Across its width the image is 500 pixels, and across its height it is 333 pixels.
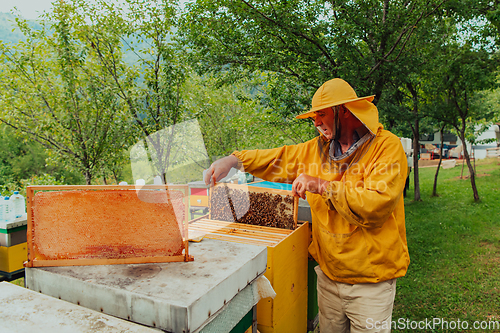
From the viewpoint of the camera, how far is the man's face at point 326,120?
1.91 meters

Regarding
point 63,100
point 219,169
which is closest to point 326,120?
point 219,169

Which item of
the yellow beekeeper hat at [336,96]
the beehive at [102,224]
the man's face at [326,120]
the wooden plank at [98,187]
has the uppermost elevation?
the yellow beekeeper hat at [336,96]

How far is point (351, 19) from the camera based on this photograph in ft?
16.2

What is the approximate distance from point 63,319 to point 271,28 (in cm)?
493

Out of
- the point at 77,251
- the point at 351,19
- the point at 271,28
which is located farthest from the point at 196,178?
the point at 351,19

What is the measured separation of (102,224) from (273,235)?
1.20 m

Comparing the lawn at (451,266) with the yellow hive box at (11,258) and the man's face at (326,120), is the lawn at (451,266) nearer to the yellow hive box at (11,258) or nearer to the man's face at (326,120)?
the man's face at (326,120)

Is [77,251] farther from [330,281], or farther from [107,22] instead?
[107,22]

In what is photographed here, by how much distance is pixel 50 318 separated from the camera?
106 centimetres

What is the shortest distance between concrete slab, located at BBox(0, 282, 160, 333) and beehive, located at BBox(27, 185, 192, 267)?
0.74 ft

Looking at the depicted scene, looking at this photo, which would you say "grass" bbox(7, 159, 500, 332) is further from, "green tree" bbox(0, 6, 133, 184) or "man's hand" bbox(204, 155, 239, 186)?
"man's hand" bbox(204, 155, 239, 186)

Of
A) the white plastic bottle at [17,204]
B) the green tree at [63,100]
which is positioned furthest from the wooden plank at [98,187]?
the green tree at [63,100]

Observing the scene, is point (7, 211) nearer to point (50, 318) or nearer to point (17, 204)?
point (17, 204)

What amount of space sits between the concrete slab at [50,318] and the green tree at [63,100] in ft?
19.7
